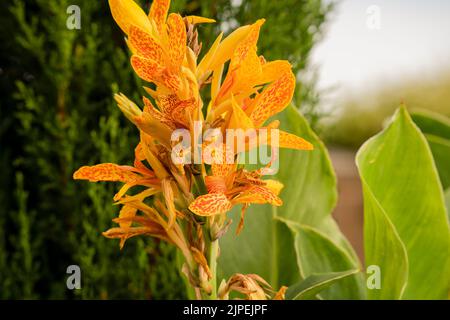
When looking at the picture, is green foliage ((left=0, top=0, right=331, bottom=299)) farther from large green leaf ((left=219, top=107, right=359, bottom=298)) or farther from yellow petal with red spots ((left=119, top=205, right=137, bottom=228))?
yellow petal with red spots ((left=119, top=205, right=137, bottom=228))

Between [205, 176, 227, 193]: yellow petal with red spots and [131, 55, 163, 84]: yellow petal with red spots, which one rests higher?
[131, 55, 163, 84]: yellow petal with red spots

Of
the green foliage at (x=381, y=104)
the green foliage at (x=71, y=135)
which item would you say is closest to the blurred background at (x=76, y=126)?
the green foliage at (x=71, y=135)

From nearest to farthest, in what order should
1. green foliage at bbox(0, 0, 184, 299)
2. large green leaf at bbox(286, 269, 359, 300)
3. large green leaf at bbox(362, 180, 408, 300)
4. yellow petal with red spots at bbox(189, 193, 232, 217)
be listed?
yellow petal with red spots at bbox(189, 193, 232, 217) < large green leaf at bbox(286, 269, 359, 300) < large green leaf at bbox(362, 180, 408, 300) < green foliage at bbox(0, 0, 184, 299)

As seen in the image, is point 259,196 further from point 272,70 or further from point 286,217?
point 286,217

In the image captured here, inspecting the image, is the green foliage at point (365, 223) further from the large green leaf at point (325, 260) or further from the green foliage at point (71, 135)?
the green foliage at point (71, 135)

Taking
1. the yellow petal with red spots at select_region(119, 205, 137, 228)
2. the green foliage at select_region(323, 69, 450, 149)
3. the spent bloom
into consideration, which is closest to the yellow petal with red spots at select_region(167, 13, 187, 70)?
the spent bloom

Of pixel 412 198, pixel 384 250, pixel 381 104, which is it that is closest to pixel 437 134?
pixel 412 198

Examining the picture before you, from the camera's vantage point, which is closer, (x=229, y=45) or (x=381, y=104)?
(x=229, y=45)
